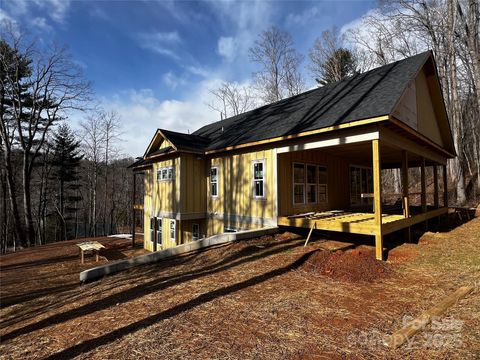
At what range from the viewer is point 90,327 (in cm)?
439

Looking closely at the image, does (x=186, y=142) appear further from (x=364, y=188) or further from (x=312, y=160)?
(x=364, y=188)

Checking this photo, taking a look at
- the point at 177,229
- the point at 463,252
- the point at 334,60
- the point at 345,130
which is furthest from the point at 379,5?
the point at 177,229

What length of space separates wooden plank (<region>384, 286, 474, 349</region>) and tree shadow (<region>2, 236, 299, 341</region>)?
13.0 feet

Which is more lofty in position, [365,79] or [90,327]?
[365,79]

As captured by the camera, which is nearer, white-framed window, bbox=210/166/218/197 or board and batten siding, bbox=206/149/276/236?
board and batten siding, bbox=206/149/276/236

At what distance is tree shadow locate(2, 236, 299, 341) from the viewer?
200 inches

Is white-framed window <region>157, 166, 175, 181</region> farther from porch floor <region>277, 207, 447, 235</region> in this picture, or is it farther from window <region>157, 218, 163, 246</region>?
porch floor <region>277, 207, 447, 235</region>

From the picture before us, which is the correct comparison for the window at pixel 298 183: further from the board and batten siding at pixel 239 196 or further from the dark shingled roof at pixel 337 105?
the dark shingled roof at pixel 337 105

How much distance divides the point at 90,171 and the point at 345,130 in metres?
31.2

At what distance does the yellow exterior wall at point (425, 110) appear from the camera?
10453mm

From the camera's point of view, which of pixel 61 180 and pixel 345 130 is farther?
pixel 61 180

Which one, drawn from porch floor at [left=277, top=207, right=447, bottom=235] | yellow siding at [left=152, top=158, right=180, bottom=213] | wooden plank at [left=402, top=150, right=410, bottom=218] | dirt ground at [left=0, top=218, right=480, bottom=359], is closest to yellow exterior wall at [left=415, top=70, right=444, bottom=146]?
wooden plank at [left=402, top=150, right=410, bottom=218]

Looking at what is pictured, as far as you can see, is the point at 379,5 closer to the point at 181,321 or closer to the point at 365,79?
the point at 365,79

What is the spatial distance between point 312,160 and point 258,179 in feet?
8.41
